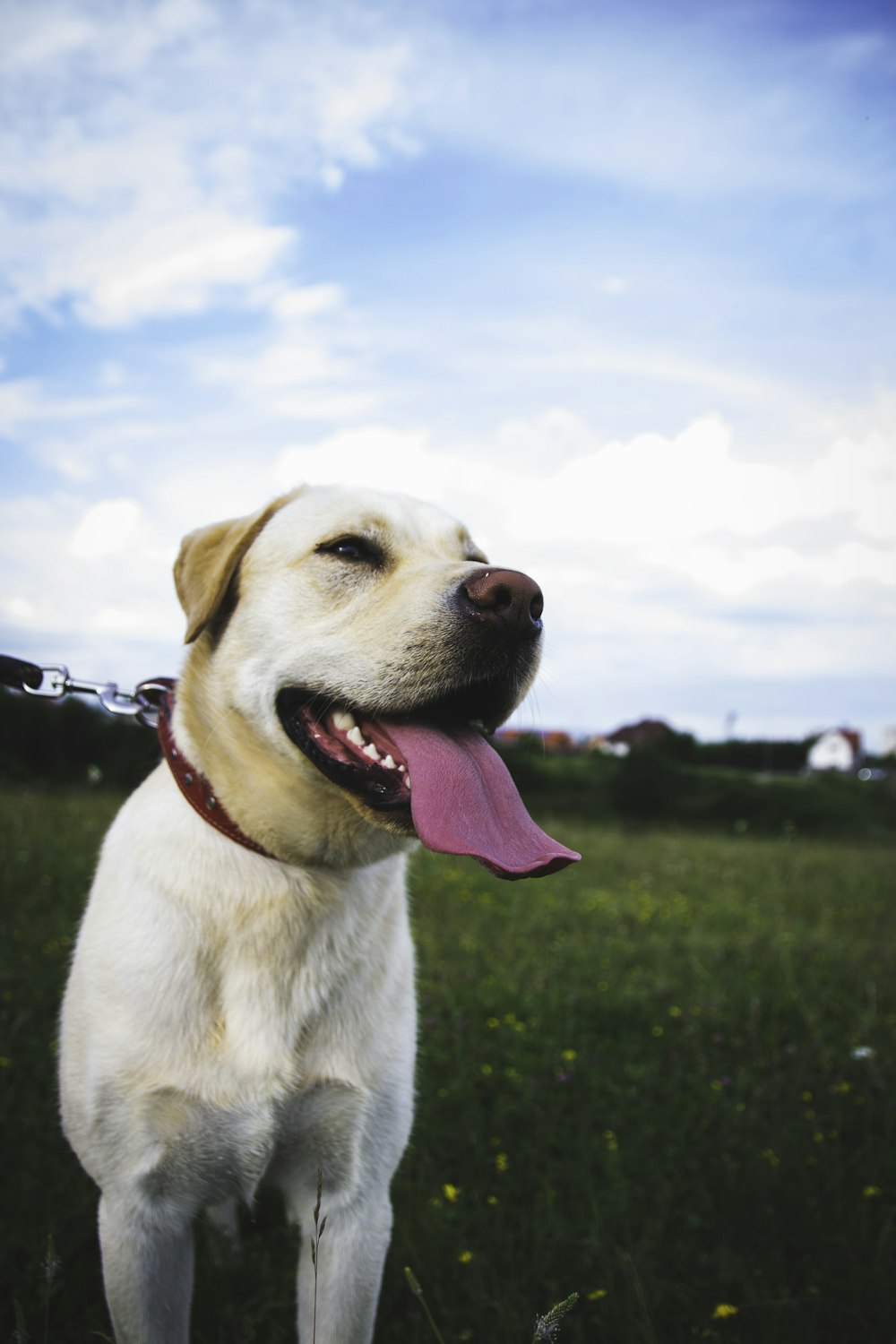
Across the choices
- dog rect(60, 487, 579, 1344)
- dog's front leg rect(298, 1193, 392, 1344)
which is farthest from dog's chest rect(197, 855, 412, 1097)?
dog's front leg rect(298, 1193, 392, 1344)

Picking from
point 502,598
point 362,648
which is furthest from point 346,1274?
point 502,598

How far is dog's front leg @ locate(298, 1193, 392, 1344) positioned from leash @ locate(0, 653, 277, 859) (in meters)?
0.96

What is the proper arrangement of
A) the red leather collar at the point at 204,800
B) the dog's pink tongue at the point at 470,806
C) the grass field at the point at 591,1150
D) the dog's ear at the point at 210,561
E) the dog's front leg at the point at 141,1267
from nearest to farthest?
the dog's pink tongue at the point at 470,806, the dog's front leg at the point at 141,1267, the red leather collar at the point at 204,800, the dog's ear at the point at 210,561, the grass field at the point at 591,1150

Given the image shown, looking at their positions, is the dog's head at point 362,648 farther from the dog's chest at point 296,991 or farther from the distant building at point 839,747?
the distant building at point 839,747

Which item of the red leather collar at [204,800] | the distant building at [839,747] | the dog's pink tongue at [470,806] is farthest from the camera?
the distant building at [839,747]

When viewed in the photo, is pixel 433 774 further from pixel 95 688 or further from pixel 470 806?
pixel 95 688

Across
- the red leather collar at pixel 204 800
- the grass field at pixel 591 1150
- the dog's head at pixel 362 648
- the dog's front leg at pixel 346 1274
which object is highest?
the dog's head at pixel 362 648

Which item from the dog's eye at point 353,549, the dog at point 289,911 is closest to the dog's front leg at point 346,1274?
the dog at point 289,911

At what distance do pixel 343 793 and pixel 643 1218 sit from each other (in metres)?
2.12

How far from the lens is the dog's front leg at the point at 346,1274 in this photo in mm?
2252

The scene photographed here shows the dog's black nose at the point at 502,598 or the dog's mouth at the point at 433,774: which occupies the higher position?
the dog's black nose at the point at 502,598

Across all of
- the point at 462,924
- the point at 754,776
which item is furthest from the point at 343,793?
the point at 754,776

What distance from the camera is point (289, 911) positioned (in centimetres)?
240

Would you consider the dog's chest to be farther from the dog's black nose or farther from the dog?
the dog's black nose
